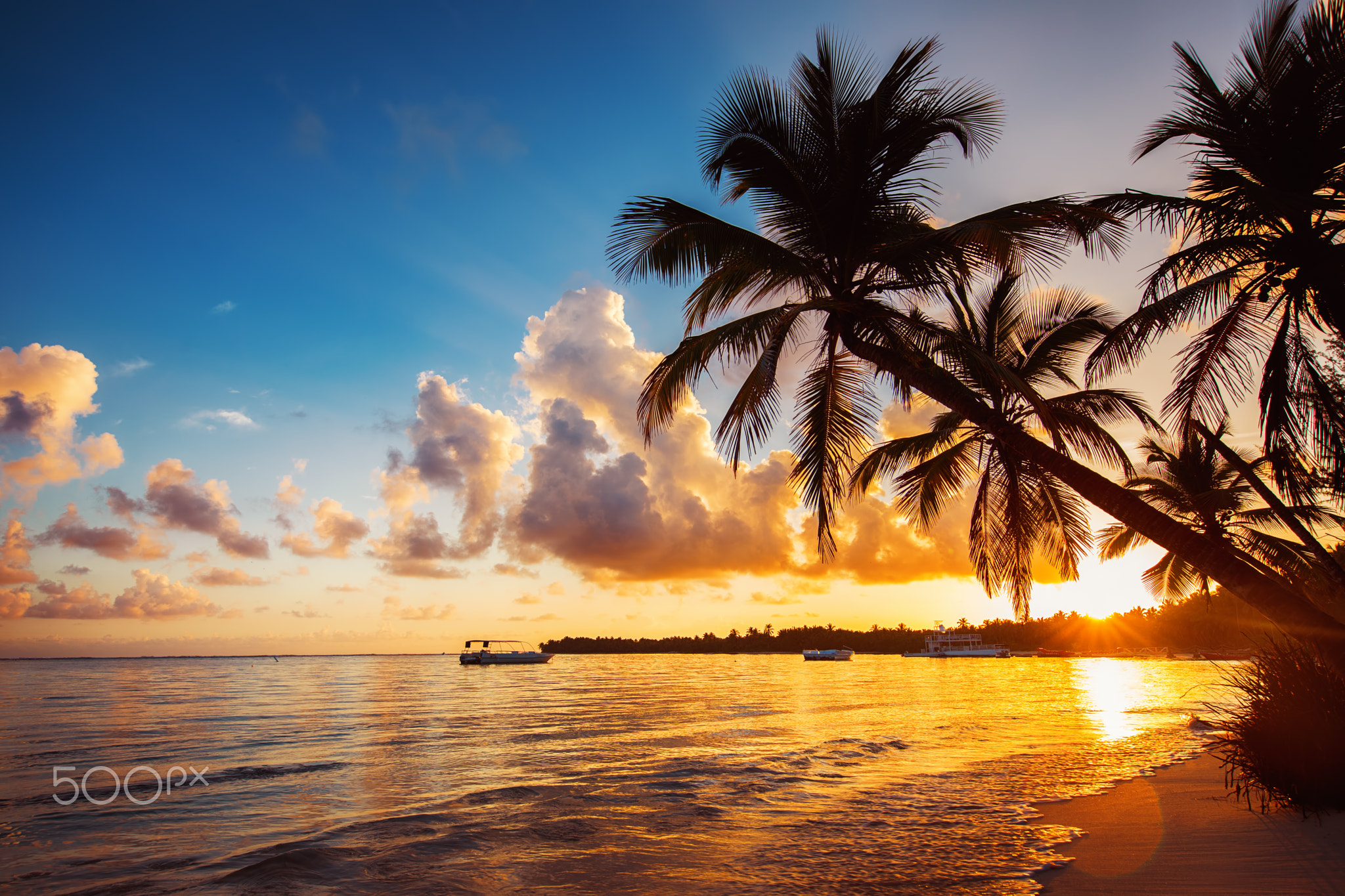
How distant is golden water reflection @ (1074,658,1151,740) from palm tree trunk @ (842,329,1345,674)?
10.6 meters

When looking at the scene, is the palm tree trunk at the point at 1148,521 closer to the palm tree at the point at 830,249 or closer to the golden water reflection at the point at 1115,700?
the palm tree at the point at 830,249

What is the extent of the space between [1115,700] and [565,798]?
26876 millimetres

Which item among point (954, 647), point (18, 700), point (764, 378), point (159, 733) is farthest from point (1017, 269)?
point (954, 647)

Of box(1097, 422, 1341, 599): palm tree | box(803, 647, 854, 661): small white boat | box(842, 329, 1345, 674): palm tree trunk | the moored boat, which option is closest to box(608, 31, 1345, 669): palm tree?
box(842, 329, 1345, 674): palm tree trunk

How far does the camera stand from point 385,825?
820 centimetres

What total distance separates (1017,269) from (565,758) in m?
12.1

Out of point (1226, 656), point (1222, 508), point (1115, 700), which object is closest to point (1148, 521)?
point (1222, 508)

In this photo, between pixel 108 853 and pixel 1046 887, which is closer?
pixel 1046 887

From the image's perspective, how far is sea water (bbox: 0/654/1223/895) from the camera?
6043 millimetres

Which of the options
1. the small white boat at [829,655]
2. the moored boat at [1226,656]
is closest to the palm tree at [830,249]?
the moored boat at [1226,656]

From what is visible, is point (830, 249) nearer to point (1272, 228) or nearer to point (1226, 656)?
point (1272, 228)

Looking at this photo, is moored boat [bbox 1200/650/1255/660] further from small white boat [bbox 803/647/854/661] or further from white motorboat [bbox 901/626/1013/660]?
small white boat [bbox 803/647/854/661]

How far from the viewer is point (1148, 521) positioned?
675 centimetres

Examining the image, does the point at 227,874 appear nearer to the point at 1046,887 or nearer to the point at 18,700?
the point at 1046,887
